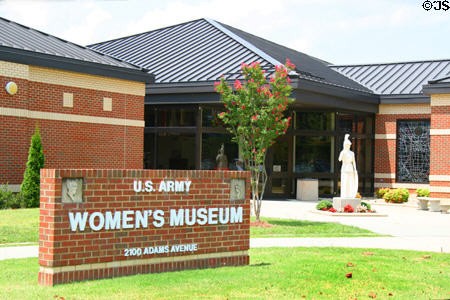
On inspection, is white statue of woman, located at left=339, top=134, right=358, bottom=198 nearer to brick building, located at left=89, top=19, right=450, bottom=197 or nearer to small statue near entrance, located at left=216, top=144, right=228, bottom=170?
brick building, located at left=89, top=19, right=450, bottom=197

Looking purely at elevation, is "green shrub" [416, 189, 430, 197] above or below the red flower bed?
above

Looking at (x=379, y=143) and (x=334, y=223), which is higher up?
(x=379, y=143)

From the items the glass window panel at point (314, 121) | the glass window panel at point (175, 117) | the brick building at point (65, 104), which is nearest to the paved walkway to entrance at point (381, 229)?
the glass window panel at point (314, 121)

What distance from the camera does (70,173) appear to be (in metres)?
9.00

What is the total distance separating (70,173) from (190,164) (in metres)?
20.5

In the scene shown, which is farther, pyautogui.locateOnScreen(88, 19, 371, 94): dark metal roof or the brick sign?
pyautogui.locateOnScreen(88, 19, 371, 94): dark metal roof

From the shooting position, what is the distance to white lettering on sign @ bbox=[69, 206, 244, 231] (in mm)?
9187

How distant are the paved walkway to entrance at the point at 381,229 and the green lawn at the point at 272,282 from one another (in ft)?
7.93

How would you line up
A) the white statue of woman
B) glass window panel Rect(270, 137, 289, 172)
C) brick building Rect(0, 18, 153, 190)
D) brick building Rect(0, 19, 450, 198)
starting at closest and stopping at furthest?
brick building Rect(0, 18, 153, 190), brick building Rect(0, 19, 450, 198), the white statue of woman, glass window panel Rect(270, 137, 289, 172)

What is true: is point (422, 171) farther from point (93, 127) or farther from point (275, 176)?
point (93, 127)

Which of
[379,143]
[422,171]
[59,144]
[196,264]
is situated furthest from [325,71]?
[196,264]

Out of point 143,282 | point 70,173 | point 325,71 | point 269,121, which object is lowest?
point 143,282

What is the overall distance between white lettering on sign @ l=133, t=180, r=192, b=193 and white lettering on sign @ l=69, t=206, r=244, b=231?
279 mm

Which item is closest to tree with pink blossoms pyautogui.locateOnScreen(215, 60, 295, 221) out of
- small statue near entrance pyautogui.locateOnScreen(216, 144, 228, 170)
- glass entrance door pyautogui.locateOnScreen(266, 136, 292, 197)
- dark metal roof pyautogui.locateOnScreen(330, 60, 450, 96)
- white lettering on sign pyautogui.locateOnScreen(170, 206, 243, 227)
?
white lettering on sign pyautogui.locateOnScreen(170, 206, 243, 227)
